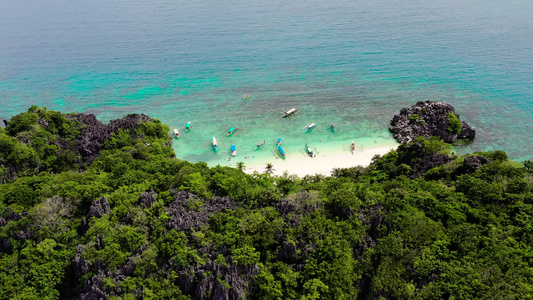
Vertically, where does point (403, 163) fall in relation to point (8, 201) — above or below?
below

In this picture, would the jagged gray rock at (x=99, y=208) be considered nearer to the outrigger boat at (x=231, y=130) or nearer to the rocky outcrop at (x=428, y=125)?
the outrigger boat at (x=231, y=130)

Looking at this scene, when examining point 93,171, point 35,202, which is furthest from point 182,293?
point 93,171

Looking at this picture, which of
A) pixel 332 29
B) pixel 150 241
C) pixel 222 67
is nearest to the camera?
pixel 150 241

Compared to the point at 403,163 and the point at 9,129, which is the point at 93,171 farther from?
the point at 403,163

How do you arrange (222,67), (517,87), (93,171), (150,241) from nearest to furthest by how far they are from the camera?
(150,241)
(93,171)
(517,87)
(222,67)

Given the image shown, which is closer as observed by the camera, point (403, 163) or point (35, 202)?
point (35, 202)

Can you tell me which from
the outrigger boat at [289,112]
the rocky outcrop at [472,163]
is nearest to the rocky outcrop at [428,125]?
the rocky outcrop at [472,163]

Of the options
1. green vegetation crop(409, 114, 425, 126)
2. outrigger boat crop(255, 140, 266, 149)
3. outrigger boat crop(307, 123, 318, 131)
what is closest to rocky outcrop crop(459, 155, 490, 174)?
green vegetation crop(409, 114, 425, 126)
